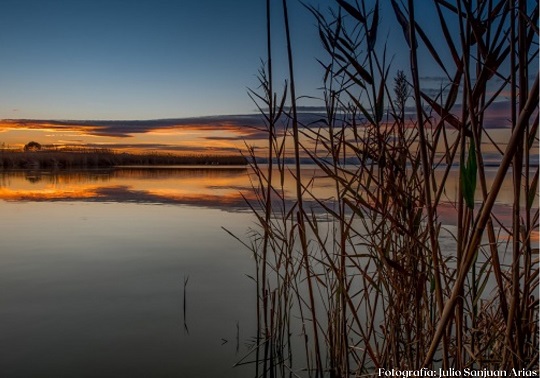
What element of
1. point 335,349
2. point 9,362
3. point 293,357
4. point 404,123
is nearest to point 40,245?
point 9,362

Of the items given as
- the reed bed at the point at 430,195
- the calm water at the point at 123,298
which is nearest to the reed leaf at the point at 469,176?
the reed bed at the point at 430,195

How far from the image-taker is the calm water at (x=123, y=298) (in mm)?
2949

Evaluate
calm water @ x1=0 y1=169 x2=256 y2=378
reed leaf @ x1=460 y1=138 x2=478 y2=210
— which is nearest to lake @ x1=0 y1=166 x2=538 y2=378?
calm water @ x1=0 y1=169 x2=256 y2=378

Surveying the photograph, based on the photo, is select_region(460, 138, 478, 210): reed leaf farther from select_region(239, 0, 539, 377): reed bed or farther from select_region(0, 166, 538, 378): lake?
select_region(0, 166, 538, 378): lake

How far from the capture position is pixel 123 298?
3979 mm

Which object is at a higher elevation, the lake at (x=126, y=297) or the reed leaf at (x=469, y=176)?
the reed leaf at (x=469, y=176)

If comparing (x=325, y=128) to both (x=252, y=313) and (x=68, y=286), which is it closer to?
(x=252, y=313)

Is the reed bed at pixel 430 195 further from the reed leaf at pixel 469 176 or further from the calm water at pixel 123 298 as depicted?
the calm water at pixel 123 298

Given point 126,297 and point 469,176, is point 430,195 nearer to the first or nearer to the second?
point 469,176

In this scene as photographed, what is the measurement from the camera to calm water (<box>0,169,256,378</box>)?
2949 millimetres

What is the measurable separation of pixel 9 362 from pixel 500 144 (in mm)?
2840

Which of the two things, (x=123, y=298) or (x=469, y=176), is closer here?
(x=469, y=176)

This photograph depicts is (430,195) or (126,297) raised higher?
(430,195)

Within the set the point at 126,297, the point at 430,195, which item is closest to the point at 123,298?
the point at 126,297
